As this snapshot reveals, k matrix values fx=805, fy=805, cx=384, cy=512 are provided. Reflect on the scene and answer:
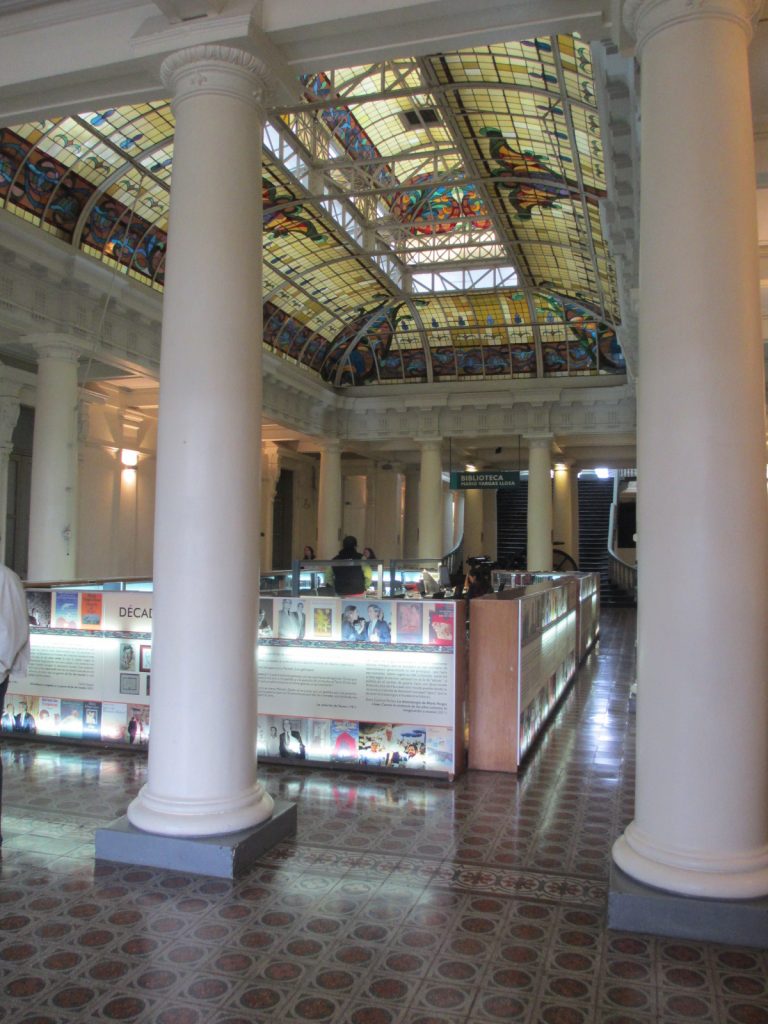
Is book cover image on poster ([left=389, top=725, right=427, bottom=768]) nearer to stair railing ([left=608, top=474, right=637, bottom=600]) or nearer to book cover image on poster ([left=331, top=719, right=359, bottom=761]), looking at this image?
book cover image on poster ([left=331, top=719, right=359, bottom=761])

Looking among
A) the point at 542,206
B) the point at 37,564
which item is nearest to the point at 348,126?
the point at 542,206

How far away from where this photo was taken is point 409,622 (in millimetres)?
6188

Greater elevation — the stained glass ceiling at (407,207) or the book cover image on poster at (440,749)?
the stained glass ceiling at (407,207)

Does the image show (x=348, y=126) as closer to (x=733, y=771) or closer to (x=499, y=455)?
(x=733, y=771)

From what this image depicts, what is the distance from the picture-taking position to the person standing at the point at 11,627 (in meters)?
4.35

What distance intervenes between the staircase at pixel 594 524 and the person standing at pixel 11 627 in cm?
2493

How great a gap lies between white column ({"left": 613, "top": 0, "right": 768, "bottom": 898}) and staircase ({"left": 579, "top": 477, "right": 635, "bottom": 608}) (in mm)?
24633

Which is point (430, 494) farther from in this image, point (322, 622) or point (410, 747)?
point (410, 747)

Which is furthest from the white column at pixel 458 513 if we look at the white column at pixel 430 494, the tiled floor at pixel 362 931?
the tiled floor at pixel 362 931

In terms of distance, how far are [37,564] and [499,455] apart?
18.5m

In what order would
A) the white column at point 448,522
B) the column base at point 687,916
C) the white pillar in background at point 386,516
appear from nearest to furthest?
1. the column base at point 687,916
2. the white pillar in background at point 386,516
3. the white column at point 448,522

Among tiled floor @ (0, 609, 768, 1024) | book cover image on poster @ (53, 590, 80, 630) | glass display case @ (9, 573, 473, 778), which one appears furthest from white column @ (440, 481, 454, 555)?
tiled floor @ (0, 609, 768, 1024)

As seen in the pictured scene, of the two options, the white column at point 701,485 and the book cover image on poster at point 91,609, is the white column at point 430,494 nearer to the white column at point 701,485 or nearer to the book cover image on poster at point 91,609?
the book cover image on poster at point 91,609

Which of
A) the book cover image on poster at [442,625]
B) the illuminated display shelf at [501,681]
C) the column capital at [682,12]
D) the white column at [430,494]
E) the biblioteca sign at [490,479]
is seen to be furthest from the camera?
the white column at [430,494]
